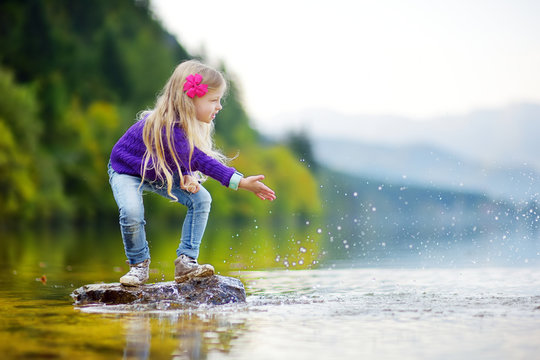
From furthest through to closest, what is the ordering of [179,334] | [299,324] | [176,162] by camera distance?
[176,162]
[299,324]
[179,334]

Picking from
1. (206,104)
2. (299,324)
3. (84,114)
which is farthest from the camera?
(84,114)

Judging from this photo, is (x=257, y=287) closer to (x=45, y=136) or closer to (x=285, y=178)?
(x=45, y=136)

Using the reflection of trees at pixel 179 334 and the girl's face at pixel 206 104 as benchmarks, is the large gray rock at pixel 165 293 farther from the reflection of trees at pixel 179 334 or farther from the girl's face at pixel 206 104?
the girl's face at pixel 206 104

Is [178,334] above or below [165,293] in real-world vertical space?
below

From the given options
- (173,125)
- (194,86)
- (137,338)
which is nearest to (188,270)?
(173,125)

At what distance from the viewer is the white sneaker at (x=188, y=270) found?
563 centimetres

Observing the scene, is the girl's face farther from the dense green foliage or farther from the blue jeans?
the dense green foliage

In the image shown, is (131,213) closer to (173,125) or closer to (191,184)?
(191,184)

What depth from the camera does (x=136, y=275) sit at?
5.51 metres

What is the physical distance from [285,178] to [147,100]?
48.3 feet

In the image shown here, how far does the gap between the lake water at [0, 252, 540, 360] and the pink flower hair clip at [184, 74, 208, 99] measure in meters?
1.57

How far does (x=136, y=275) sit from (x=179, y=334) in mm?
1789

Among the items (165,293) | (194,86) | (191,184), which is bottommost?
(165,293)

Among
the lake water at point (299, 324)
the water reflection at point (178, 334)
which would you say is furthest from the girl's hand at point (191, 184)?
the water reflection at point (178, 334)
